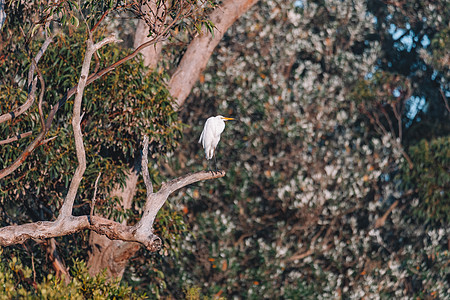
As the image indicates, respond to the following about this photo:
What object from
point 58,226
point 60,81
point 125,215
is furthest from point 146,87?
point 58,226

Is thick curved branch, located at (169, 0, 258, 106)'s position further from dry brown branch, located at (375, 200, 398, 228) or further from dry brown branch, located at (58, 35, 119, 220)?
dry brown branch, located at (375, 200, 398, 228)

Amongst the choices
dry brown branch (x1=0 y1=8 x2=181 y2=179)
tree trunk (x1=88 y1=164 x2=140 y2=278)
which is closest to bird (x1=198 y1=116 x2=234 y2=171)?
tree trunk (x1=88 y1=164 x2=140 y2=278)

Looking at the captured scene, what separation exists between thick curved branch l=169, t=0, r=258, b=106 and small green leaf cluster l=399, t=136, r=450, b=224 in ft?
17.7

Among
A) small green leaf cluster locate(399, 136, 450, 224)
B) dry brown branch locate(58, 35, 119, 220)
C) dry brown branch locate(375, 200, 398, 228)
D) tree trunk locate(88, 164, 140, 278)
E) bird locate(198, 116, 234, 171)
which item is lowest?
dry brown branch locate(375, 200, 398, 228)

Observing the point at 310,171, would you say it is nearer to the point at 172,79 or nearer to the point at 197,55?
the point at 197,55

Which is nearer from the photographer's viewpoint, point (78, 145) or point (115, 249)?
point (78, 145)

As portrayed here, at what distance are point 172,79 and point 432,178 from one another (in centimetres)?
627

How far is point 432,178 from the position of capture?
49.8 ft

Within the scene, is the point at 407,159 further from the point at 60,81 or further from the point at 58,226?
the point at 58,226

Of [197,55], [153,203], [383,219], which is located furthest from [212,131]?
[383,219]

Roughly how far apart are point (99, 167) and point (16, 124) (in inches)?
48.4

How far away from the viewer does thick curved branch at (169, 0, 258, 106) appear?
38.8ft

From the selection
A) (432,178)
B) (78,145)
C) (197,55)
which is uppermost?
(78,145)

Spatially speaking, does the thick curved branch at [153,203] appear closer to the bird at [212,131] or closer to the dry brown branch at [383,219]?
the bird at [212,131]
